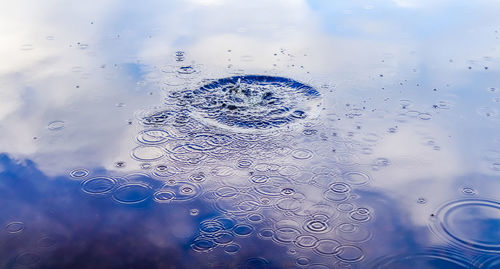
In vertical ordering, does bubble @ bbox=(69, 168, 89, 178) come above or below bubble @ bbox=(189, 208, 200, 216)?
above

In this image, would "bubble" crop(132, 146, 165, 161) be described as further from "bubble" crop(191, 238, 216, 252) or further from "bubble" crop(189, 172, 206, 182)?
"bubble" crop(191, 238, 216, 252)

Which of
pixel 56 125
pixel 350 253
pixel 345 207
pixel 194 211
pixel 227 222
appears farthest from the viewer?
pixel 56 125

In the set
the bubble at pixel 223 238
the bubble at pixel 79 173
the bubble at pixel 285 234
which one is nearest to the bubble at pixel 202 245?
the bubble at pixel 223 238

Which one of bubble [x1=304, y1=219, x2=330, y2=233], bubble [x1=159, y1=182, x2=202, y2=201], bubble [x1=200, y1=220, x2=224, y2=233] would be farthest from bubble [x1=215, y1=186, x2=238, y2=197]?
bubble [x1=304, y1=219, x2=330, y2=233]

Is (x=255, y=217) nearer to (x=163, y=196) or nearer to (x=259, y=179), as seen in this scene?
(x=259, y=179)

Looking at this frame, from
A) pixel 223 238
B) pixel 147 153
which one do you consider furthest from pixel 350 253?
pixel 147 153

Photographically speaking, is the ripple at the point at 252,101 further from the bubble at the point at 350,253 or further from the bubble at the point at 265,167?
the bubble at the point at 350,253

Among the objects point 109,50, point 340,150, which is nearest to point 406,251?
point 340,150
